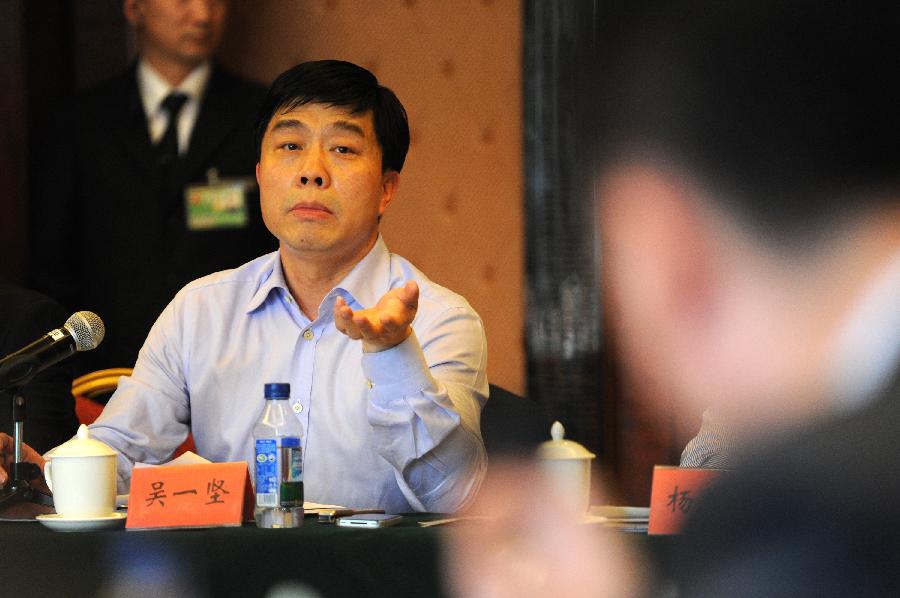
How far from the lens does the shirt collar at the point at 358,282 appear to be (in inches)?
70.0

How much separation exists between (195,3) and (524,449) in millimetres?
1953

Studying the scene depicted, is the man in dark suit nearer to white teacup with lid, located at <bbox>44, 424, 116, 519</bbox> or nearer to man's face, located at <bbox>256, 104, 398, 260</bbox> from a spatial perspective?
man's face, located at <bbox>256, 104, 398, 260</bbox>

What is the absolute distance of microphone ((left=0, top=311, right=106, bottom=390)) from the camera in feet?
3.92

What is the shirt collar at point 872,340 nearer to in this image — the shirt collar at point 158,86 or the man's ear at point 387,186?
the man's ear at point 387,186

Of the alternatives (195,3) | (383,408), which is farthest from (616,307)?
(383,408)

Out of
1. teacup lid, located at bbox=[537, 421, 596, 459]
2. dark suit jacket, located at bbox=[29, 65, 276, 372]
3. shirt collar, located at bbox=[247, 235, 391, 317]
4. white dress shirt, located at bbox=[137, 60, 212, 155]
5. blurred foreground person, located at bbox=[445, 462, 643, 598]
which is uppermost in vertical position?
white dress shirt, located at bbox=[137, 60, 212, 155]

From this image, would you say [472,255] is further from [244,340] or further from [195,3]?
[244,340]

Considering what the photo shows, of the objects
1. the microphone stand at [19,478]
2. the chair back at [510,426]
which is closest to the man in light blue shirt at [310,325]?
the chair back at [510,426]

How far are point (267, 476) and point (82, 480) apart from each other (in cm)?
20

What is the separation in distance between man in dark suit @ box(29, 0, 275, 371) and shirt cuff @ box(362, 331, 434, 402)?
5.69ft

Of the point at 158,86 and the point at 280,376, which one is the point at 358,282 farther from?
the point at 158,86

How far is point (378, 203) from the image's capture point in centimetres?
183

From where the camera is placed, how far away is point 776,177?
1.62 feet

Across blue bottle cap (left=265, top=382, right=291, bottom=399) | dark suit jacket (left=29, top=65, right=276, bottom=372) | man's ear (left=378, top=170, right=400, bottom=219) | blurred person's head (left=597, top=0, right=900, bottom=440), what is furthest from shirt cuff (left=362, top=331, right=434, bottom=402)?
dark suit jacket (left=29, top=65, right=276, bottom=372)
